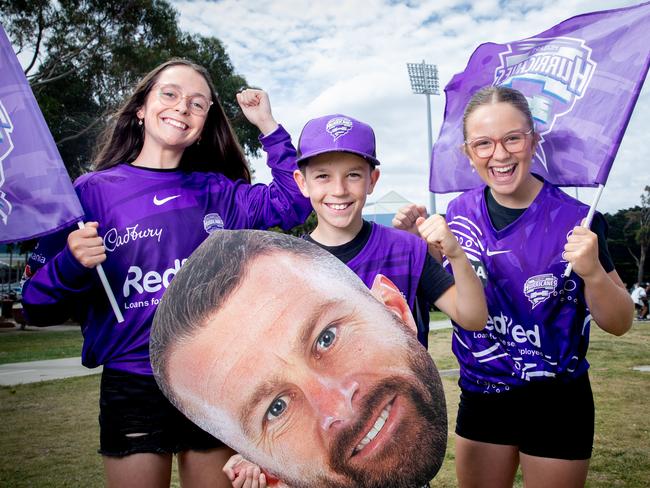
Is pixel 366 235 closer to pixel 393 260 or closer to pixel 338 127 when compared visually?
pixel 393 260

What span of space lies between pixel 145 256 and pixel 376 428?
106 centimetres

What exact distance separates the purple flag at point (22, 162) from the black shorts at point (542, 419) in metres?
1.98

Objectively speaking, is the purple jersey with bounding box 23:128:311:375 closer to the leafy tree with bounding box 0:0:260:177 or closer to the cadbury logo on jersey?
the cadbury logo on jersey

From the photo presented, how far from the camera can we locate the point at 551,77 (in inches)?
107

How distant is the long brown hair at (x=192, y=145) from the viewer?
255 centimetres

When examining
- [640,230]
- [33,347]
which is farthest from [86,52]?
[640,230]

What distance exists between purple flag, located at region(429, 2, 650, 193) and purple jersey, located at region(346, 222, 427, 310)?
91 cm

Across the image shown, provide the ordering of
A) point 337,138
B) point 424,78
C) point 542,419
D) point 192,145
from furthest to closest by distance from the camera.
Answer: point 424,78 → point 192,145 → point 542,419 → point 337,138

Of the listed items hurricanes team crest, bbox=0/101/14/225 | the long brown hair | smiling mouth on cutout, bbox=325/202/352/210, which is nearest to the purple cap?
smiling mouth on cutout, bbox=325/202/352/210

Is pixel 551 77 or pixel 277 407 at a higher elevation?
pixel 551 77

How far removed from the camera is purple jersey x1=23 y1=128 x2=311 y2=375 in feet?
7.09

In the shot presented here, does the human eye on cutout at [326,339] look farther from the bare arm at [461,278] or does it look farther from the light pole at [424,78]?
the light pole at [424,78]

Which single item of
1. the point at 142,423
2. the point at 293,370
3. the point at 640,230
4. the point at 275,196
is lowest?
the point at 640,230

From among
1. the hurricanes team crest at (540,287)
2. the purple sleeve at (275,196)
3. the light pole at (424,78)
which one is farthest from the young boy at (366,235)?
the light pole at (424,78)
